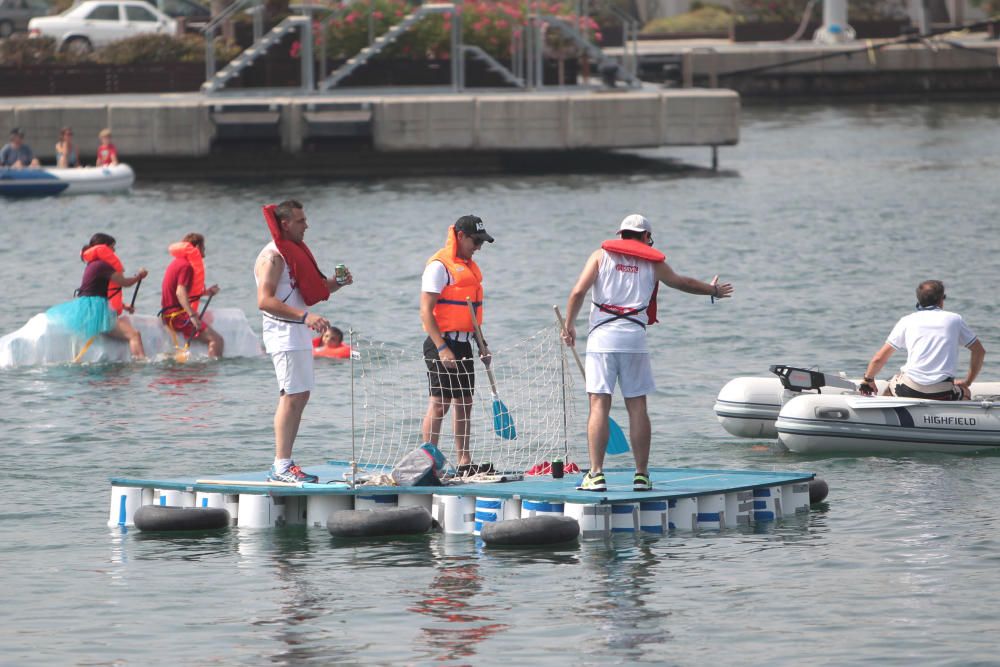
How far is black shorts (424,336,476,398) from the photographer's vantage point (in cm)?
1278

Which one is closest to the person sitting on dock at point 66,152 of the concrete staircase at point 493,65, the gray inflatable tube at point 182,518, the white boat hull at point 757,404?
the concrete staircase at point 493,65

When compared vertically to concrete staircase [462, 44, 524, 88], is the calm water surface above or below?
below

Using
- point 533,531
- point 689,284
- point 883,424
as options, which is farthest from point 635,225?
point 883,424

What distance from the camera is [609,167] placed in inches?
1763

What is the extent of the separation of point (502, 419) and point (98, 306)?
821 cm

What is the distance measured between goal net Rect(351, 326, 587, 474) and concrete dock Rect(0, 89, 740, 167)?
19160 millimetres

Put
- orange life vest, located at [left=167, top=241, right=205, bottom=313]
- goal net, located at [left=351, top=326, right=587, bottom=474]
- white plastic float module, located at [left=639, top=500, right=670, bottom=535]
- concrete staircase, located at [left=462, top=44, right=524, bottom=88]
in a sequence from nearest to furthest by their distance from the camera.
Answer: white plastic float module, located at [left=639, top=500, right=670, bottom=535]
goal net, located at [left=351, top=326, right=587, bottom=474]
orange life vest, located at [left=167, top=241, right=205, bottom=313]
concrete staircase, located at [left=462, top=44, right=524, bottom=88]

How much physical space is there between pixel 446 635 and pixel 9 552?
369cm

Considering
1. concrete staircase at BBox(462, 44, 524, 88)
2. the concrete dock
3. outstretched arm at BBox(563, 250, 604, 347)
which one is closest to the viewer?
outstretched arm at BBox(563, 250, 604, 347)

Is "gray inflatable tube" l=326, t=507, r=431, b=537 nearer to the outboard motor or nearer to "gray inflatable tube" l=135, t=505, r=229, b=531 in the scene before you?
"gray inflatable tube" l=135, t=505, r=229, b=531

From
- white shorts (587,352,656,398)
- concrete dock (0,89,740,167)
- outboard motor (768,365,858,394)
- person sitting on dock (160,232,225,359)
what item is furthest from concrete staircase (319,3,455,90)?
white shorts (587,352,656,398)

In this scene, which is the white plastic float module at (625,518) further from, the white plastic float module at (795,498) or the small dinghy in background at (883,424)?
the small dinghy in background at (883,424)

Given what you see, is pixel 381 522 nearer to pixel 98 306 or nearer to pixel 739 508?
pixel 739 508

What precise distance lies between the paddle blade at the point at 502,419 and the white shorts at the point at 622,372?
98 centimetres
